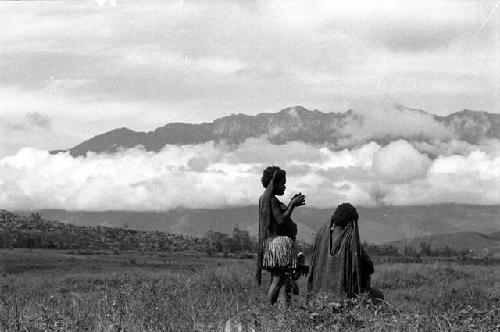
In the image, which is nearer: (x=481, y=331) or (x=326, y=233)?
(x=481, y=331)

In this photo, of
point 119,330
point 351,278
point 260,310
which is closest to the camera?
point 119,330

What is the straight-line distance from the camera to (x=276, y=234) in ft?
39.2

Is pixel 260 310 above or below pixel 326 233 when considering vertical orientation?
below

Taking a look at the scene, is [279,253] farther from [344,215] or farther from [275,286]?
[344,215]

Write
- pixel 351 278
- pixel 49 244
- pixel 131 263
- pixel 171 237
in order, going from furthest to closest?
pixel 171 237 < pixel 49 244 < pixel 131 263 < pixel 351 278

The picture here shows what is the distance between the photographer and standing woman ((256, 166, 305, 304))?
11727mm

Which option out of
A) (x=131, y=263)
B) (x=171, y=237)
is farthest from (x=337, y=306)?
(x=171, y=237)

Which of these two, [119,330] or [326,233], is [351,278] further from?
[119,330]

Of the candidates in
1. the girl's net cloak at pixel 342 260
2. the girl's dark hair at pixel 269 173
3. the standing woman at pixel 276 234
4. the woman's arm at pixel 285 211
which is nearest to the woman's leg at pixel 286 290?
the standing woman at pixel 276 234

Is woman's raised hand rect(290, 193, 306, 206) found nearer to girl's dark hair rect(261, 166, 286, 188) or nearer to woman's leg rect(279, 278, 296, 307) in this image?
girl's dark hair rect(261, 166, 286, 188)

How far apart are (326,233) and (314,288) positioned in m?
0.86

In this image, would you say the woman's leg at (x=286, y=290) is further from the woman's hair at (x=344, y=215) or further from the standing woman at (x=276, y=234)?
the woman's hair at (x=344, y=215)

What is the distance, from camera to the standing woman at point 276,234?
38.5 ft

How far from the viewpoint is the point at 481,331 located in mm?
8273
